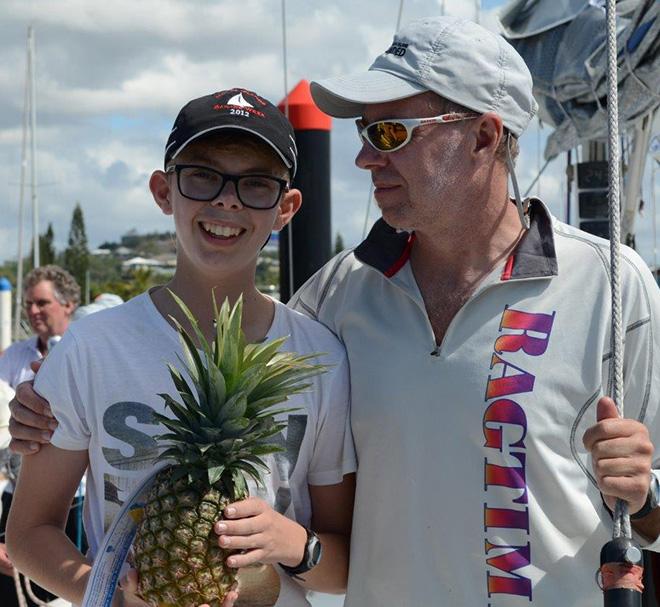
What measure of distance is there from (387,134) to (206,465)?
136 cm

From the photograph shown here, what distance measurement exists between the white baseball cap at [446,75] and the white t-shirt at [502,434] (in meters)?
0.52

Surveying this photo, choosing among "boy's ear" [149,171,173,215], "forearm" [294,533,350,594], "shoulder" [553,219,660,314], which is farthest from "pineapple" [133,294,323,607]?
"shoulder" [553,219,660,314]

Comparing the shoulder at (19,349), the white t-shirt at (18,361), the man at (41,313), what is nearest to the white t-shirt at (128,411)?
the white t-shirt at (18,361)

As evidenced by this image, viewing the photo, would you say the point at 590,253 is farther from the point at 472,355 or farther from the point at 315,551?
the point at 315,551

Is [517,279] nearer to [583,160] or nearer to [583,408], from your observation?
[583,408]

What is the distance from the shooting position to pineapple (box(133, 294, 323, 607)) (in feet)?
8.11

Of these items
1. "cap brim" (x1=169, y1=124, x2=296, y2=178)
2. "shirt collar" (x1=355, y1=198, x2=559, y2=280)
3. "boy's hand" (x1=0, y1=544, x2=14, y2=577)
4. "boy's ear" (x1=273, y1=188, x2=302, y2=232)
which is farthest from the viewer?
"boy's hand" (x1=0, y1=544, x2=14, y2=577)

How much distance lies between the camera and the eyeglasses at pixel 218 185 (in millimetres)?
3072

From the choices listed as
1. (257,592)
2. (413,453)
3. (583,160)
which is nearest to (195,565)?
(257,592)

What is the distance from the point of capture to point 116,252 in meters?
134

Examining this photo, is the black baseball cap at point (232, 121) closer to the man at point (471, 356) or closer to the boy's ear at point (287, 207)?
the boy's ear at point (287, 207)

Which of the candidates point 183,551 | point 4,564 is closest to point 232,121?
point 183,551

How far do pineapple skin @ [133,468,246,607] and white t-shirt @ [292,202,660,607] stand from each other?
2.74 ft

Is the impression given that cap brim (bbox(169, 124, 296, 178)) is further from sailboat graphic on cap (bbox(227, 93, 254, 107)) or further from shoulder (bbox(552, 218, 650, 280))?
shoulder (bbox(552, 218, 650, 280))
